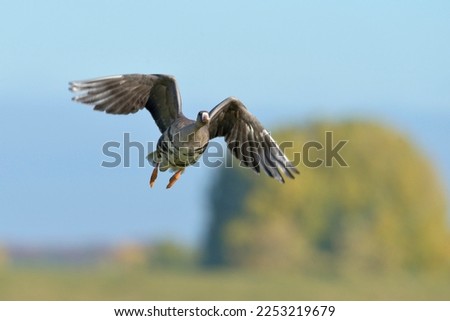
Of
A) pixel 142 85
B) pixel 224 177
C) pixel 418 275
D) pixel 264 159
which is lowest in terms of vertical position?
pixel 418 275

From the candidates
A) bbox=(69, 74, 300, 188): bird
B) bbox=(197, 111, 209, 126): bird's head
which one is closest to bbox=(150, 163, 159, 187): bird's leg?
bbox=(69, 74, 300, 188): bird

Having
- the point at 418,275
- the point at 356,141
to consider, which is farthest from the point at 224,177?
the point at 418,275

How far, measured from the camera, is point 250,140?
18.4 m

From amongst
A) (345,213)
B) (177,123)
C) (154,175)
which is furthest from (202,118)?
(345,213)

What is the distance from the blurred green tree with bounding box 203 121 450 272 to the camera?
77.9 meters

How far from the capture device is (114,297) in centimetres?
5669

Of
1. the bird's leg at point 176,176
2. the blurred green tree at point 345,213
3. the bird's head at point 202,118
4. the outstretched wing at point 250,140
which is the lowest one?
the blurred green tree at point 345,213

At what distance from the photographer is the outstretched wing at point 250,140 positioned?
18094 millimetres

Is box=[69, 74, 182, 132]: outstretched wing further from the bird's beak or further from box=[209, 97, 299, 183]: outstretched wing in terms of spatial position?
the bird's beak

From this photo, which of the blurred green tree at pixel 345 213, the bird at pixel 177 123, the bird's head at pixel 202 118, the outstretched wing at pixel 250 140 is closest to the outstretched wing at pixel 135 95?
the bird at pixel 177 123

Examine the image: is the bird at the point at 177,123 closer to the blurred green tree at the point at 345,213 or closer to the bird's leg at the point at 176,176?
the bird's leg at the point at 176,176

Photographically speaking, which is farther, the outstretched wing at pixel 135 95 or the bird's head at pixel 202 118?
the outstretched wing at pixel 135 95
